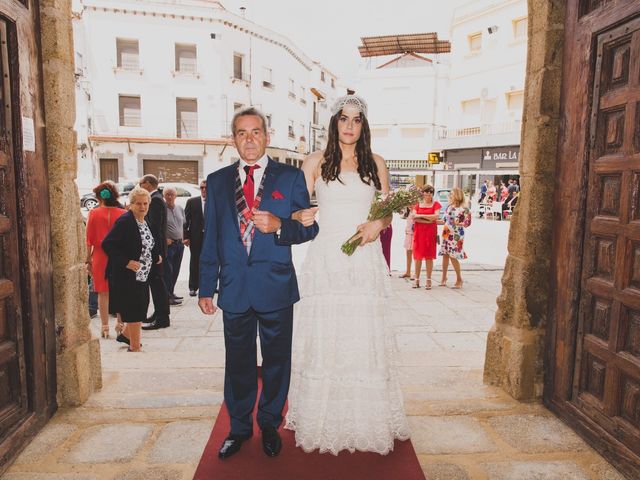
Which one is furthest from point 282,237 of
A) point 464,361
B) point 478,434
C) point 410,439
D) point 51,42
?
point 464,361

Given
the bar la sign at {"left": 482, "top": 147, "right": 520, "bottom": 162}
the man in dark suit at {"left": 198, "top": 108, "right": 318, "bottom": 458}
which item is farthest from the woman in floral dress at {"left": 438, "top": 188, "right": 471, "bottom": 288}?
the bar la sign at {"left": 482, "top": 147, "right": 520, "bottom": 162}

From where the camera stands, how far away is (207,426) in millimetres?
3098

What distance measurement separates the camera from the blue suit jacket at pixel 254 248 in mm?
2688

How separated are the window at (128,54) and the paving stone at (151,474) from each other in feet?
79.3

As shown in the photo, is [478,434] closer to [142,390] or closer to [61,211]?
[142,390]

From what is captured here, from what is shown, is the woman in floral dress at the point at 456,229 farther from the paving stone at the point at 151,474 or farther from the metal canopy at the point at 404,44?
the metal canopy at the point at 404,44

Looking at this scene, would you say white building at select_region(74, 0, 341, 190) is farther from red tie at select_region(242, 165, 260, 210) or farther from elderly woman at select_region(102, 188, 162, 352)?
red tie at select_region(242, 165, 260, 210)

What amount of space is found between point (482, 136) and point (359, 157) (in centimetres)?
2295

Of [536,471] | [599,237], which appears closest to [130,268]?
[536,471]

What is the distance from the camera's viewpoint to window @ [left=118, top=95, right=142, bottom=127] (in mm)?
23500

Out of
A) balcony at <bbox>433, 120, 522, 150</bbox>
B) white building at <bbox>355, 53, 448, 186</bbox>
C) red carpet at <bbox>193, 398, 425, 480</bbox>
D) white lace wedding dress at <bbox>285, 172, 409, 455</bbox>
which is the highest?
white building at <bbox>355, 53, 448, 186</bbox>

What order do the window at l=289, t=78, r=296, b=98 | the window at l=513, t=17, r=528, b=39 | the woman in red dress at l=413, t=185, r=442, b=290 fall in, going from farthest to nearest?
the window at l=289, t=78, r=296, b=98 < the window at l=513, t=17, r=528, b=39 < the woman in red dress at l=413, t=185, r=442, b=290

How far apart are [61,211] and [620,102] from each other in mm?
3534

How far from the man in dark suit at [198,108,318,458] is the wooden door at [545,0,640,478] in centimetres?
173
